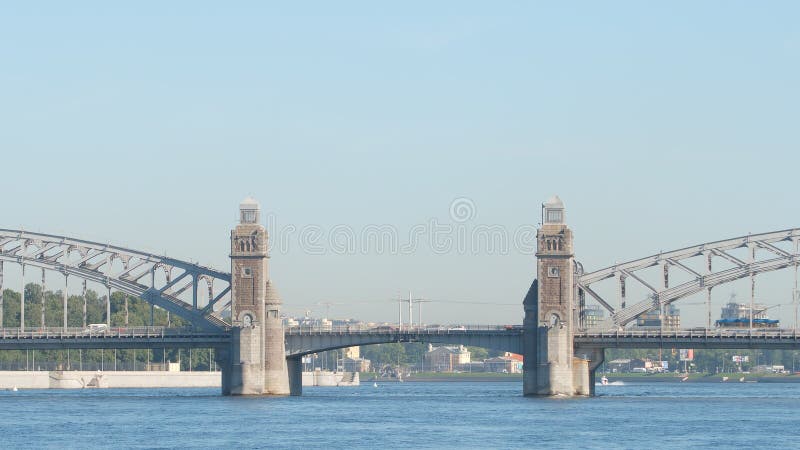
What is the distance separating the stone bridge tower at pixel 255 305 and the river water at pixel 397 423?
381 cm

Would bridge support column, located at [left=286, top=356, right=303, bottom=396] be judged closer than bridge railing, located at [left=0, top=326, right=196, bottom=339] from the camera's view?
No

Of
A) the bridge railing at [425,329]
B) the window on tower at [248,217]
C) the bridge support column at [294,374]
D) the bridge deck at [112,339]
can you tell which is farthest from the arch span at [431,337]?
the window on tower at [248,217]

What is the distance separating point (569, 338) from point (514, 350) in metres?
5.65

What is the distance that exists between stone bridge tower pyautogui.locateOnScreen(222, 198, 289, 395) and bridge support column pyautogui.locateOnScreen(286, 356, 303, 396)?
3277 millimetres

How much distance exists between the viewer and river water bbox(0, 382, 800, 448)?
10338 centimetres

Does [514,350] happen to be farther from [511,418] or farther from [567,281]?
[511,418]

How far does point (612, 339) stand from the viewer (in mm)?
153375

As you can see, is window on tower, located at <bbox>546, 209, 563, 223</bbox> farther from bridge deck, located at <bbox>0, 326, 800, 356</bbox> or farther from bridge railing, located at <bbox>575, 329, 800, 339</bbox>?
bridge railing, located at <bbox>575, 329, 800, 339</bbox>

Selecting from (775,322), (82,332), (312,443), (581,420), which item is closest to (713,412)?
(581,420)

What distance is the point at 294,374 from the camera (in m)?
164

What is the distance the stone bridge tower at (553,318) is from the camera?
152 metres

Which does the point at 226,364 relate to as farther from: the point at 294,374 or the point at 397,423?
the point at 397,423

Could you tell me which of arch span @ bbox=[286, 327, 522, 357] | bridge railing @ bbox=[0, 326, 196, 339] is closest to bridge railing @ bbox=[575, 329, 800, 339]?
arch span @ bbox=[286, 327, 522, 357]

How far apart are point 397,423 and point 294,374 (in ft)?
143
